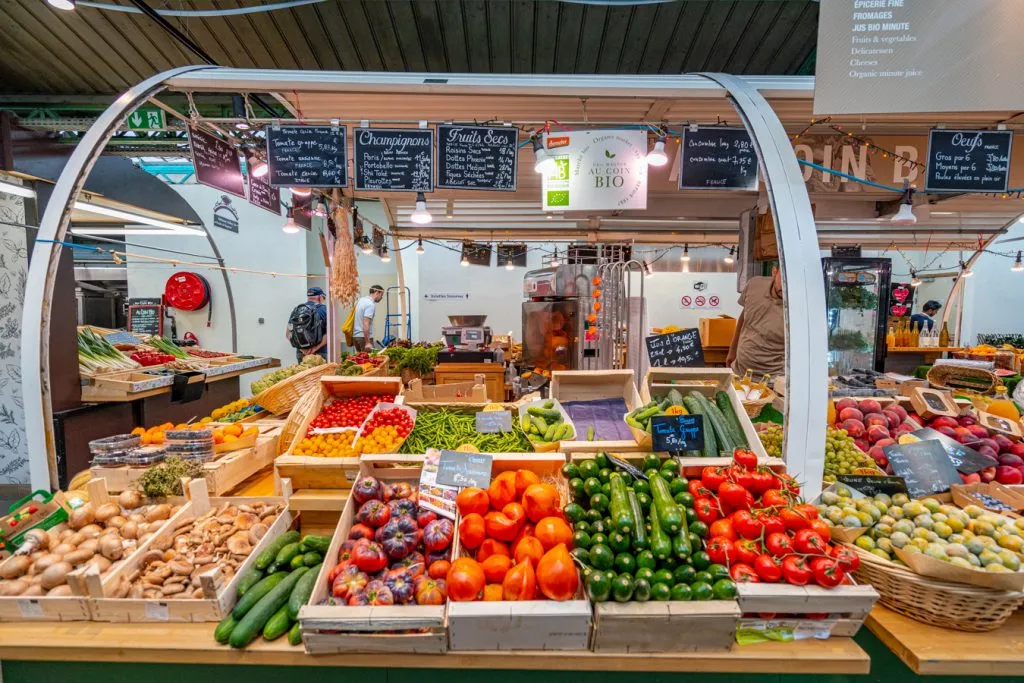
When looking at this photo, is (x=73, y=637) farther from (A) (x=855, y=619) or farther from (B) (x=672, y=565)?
(A) (x=855, y=619)

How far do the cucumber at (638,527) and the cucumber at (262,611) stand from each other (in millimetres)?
1272

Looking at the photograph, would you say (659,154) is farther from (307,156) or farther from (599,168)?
(307,156)

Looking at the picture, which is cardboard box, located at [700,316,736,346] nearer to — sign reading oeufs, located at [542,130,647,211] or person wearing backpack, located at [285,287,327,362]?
sign reading oeufs, located at [542,130,647,211]

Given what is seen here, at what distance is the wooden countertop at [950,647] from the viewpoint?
4.87 ft

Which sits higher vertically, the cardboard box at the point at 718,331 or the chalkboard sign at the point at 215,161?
the chalkboard sign at the point at 215,161

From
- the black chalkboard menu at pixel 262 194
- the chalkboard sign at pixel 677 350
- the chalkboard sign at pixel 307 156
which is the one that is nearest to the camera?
the chalkboard sign at pixel 677 350

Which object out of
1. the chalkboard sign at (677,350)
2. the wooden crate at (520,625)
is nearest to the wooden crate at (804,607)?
the wooden crate at (520,625)

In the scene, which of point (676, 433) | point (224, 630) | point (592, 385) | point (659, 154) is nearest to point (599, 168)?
point (659, 154)

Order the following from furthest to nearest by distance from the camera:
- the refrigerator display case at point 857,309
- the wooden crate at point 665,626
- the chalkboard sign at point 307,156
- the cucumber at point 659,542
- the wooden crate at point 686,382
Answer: the refrigerator display case at point 857,309 < the chalkboard sign at point 307,156 < the wooden crate at point 686,382 < the cucumber at point 659,542 < the wooden crate at point 665,626

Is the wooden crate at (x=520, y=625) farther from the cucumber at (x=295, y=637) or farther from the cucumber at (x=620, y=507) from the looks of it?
the cucumber at (x=295, y=637)

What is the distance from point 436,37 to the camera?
4875 millimetres

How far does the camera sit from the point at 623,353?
551cm

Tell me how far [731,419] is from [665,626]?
1386mm

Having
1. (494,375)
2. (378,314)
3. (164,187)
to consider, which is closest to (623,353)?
(494,375)
